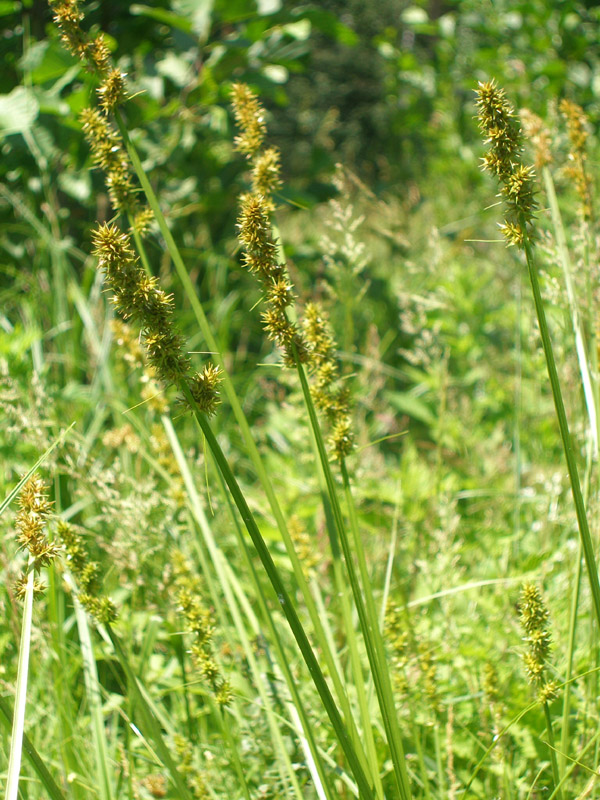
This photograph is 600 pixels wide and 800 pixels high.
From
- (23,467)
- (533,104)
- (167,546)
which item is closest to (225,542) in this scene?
(167,546)

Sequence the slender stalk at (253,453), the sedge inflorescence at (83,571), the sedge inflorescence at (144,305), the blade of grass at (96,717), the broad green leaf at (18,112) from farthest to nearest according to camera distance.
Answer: the broad green leaf at (18,112), the blade of grass at (96,717), the sedge inflorescence at (83,571), the slender stalk at (253,453), the sedge inflorescence at (144,305)

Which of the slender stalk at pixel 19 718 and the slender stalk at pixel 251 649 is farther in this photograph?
the slender stalk at pixel 251 649

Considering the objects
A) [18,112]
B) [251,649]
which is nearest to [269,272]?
[251,649]

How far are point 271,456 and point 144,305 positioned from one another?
1.68m

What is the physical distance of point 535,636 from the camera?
0.82 metres

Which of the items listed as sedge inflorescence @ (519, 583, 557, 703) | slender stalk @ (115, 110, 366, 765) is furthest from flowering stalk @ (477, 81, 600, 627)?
slender stalk @ (115, 110, 366, 765)

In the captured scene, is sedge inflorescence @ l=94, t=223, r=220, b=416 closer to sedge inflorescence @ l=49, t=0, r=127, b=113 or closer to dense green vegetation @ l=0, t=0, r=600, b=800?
dense green vegetation @ l=0, t=0, r=600, b=800

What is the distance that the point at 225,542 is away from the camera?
68.9 inches

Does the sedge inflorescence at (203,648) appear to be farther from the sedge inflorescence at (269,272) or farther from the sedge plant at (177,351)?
the sedge inflorescence at (269,272)

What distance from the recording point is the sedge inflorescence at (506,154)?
672mm

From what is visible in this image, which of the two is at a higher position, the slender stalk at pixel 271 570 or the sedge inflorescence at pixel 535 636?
the slender stalk at pixel 271 570

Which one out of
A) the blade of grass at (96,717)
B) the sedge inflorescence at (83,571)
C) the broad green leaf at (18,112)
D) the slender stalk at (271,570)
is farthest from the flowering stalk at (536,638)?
the broad green leaf at (18,112)

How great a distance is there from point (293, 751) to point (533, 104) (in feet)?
11.4

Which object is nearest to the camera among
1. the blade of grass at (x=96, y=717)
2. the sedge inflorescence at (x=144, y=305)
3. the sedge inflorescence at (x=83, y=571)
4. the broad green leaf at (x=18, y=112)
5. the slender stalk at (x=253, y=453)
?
the sedge inflorescence at (x=144, y=305)
